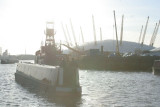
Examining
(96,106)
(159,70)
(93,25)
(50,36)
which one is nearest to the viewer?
(96,106)

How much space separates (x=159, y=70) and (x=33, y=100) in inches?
2218

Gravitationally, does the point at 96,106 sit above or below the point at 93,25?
below

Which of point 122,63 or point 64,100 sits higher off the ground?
point 122,63

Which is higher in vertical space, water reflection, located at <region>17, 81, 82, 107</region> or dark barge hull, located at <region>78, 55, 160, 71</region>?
dark barge hull, located at <region>78, 55, 160, 71</region>

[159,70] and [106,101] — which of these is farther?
[159,70]

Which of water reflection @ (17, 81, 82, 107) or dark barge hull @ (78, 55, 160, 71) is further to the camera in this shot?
dark barge hull @ (78, 55, 160, 71)

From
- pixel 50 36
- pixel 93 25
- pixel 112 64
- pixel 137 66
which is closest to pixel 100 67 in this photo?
pixel 112 64

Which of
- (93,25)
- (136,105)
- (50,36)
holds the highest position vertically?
(93,25)

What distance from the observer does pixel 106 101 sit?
1416 inches

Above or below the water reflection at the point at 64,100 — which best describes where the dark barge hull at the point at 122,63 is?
above

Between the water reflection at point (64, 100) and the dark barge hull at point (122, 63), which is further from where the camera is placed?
the dark barge hull at point (122, 63)

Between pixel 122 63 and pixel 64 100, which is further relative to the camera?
pixel 122 63

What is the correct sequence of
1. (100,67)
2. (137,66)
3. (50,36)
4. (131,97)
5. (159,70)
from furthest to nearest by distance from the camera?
(100,67)
(137,66)
(50,36)
(159,70)
(131,97)

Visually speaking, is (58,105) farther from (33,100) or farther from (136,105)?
(136,105)
